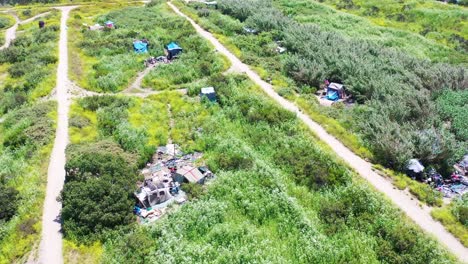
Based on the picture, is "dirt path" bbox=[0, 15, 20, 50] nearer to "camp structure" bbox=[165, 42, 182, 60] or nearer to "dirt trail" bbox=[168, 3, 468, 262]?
"camp structure" bbox=[165, 42, 182, 60]

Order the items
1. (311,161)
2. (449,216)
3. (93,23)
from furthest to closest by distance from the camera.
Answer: (93,23) → (311,161) → (449,216)

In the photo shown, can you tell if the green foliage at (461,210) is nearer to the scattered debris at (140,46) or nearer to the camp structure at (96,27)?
the scattered debris at (140,46)

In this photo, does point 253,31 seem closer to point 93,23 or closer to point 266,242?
point 93,23

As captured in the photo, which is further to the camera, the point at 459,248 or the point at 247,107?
the point at 247,107

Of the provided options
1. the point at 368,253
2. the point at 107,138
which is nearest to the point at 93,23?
the point at 107,138

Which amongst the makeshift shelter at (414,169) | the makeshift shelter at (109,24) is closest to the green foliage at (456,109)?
the makeshift shelter at (414,169)

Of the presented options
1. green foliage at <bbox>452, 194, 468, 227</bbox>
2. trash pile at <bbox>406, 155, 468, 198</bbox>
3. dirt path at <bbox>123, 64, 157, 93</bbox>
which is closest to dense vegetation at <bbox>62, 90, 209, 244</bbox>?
dirt path at <bbox>123, 64, 157, 93</bbox>
